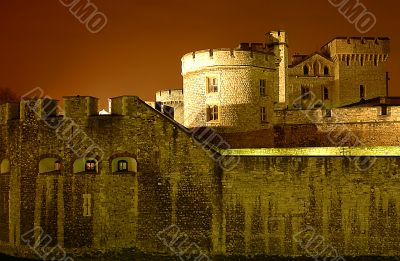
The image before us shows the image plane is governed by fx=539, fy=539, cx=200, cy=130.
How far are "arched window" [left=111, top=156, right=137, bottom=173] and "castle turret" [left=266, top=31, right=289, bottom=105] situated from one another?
14.0 m

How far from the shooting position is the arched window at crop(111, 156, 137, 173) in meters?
20.7

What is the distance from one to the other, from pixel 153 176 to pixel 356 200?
294 inches

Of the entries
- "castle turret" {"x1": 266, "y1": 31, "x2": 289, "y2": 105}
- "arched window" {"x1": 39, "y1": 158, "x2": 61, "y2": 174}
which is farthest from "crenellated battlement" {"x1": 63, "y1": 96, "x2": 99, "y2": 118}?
"castle turret" {"x1": 266, "y1": 31, "x2": 289, "y2": 105}

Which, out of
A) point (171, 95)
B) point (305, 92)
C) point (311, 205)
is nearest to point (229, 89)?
point (311, 205)

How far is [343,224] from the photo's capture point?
A: 1938 cm

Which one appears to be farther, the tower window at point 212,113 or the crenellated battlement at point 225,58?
the tower window at point 212,113

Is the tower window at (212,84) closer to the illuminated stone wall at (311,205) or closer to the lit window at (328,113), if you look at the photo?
the lit window at (328,113)

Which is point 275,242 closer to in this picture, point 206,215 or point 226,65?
point 206,215

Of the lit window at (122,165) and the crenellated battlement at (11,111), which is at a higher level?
the crenellated battlement at (11,111)

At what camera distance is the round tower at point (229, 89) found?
2803 centimetres

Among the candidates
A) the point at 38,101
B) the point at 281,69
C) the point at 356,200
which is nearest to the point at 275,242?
the point at 356,200

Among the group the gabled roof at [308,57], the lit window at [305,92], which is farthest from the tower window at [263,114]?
the gabled roof at [308,57]

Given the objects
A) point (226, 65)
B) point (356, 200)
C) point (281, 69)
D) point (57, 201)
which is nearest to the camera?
point (356, 200)

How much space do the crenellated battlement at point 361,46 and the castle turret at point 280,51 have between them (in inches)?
603
